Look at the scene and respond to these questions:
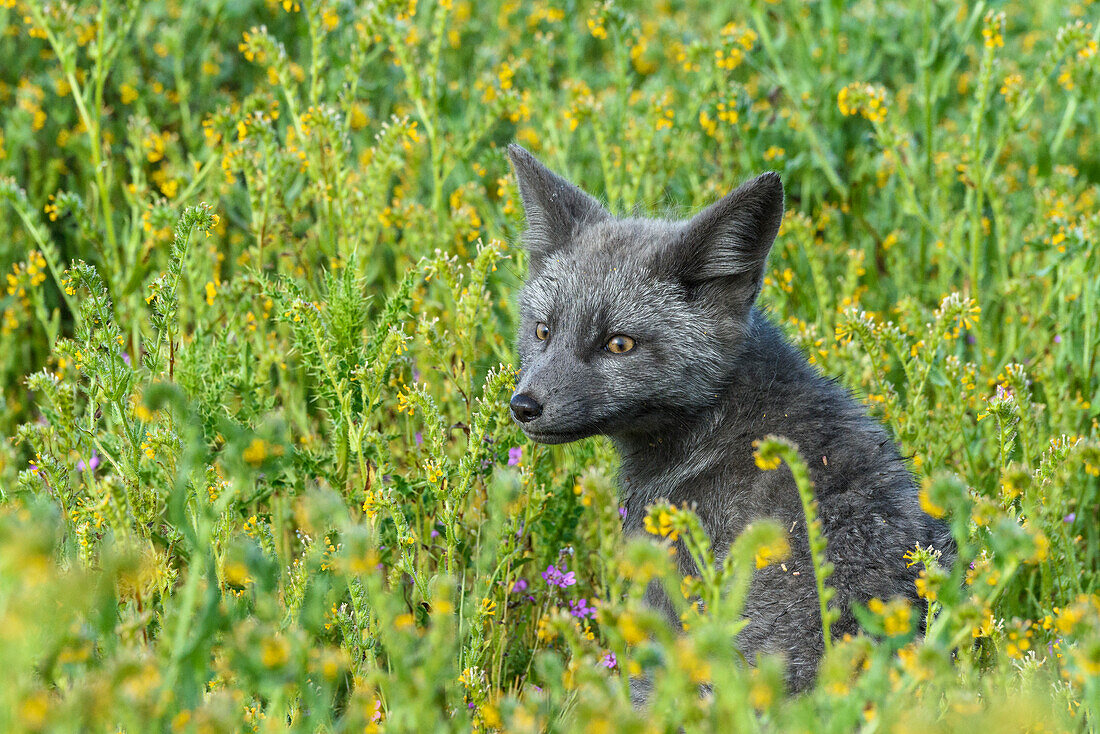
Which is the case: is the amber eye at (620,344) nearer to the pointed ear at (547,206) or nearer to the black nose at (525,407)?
the black nose at (525,407)

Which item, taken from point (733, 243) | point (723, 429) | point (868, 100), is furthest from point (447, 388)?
point (868, 100)

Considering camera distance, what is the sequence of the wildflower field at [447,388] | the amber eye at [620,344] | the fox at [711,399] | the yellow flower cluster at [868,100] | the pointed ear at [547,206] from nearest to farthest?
1. the wildflower field at [447,388]
2. the fox at [711,399]
3. the amber eye at [620,344]
4. the pointed ear at [547,206]
5. the yellow flower cluster at [868,100]

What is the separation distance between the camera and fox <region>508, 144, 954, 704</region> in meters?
2.76

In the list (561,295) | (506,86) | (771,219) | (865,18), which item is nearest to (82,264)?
(561,295)

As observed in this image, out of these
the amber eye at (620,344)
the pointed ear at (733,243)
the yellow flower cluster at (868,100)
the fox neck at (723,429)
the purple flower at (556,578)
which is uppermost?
the yellow flower cluster at (868,100)

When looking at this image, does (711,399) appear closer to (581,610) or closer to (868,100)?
(581,610)

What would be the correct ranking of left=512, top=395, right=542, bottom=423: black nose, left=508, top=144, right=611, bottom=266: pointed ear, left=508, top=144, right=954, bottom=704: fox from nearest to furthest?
left=508, top=144, right=954, bottom=704: fox, left=512, top=395, right=542, bottom=423: black nose, left=508, top=144, right=611, bottom=266: pointed ear

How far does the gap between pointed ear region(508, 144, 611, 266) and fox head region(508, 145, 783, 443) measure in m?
0.25

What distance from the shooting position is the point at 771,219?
10.4 feet

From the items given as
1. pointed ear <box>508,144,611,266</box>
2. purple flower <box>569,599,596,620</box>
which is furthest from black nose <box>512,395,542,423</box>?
pointed ear <box>508,144,611,266</box>

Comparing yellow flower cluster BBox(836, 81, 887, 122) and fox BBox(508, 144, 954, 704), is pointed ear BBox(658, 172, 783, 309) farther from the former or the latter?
yellow flower cluster BBox(836, 81, 887, 122)

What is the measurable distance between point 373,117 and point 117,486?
488 centimetres

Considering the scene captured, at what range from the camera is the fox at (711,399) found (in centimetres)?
276

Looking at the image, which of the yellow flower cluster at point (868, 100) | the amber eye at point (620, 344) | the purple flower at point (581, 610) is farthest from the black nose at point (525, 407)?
the yellow flower cluster at point (868, 100)
